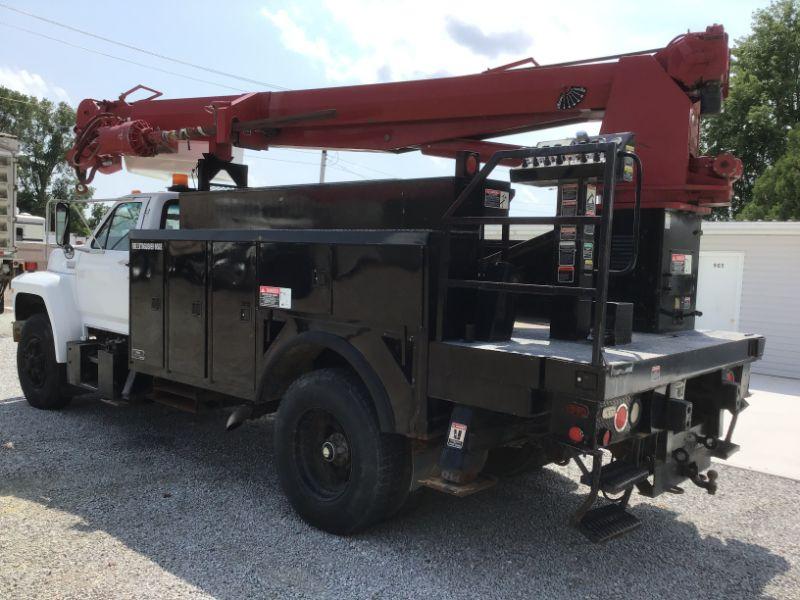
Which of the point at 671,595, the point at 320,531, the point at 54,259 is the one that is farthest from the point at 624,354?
the point at 54,259

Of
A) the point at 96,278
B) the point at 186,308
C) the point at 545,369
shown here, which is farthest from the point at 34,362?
the point at 545,369

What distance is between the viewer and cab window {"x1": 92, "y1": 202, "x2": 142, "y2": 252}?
650 centimetres

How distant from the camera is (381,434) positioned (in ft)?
13.4

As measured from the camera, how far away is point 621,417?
11.4 ft

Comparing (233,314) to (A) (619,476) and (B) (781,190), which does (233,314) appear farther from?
(B) (781,190)

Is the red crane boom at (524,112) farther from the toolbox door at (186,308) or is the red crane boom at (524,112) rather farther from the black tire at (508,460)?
the black tire at (508,460)

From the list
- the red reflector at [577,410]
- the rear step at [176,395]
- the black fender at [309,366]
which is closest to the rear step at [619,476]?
the red reflector at [577,410]

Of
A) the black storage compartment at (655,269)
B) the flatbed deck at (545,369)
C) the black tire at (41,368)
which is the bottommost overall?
the black tire at (41,368)

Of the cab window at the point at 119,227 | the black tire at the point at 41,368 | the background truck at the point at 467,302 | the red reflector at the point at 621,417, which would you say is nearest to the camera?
the red reflector at the point at 621,417

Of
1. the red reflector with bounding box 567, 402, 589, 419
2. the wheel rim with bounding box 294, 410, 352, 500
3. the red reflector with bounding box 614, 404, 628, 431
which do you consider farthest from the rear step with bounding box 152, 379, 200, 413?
the red reflector with bounding box 614, 404, 628, 431

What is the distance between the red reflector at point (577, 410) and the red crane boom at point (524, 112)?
6.13 ft

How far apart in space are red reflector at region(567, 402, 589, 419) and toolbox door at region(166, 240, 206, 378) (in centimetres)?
312

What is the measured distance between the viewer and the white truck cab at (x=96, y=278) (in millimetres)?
6359

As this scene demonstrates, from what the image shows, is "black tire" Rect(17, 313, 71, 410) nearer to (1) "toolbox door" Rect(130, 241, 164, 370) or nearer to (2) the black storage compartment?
(1) "toolbox door" Rect(130, 241, 164, 370)
